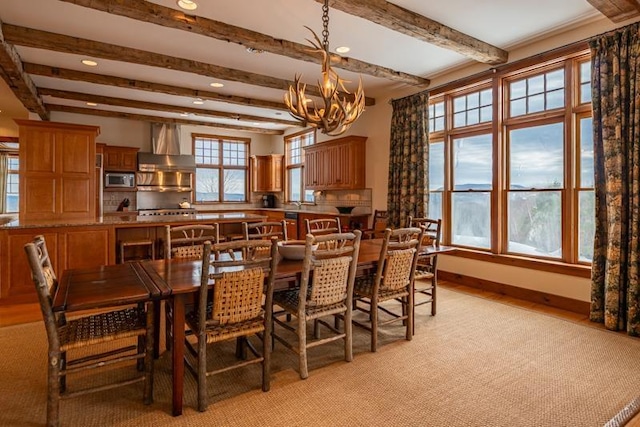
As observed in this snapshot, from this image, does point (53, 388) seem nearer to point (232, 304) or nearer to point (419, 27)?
point (232, 304)

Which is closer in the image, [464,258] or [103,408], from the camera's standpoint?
[103,408]

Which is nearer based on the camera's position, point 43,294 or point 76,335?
point 43,294

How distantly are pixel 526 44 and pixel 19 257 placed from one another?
20.7 ft

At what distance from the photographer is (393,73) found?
5.08 m

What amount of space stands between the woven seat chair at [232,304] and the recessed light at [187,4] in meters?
2.39

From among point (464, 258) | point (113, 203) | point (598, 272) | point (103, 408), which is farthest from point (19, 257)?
point (598, 272)

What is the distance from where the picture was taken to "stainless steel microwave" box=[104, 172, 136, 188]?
7457 mm

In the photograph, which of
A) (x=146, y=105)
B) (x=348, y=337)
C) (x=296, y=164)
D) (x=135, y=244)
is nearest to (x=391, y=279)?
(x=348, y=337)

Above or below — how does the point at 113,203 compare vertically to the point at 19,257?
above

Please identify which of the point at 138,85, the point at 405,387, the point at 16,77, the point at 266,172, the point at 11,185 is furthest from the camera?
the point at 266,172

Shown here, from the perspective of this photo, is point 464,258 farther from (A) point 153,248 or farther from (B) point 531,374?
(A) point 153,248

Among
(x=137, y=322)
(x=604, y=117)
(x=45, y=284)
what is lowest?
(x=137, y=322)

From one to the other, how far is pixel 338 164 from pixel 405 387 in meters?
4.94

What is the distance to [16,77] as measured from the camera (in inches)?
182
